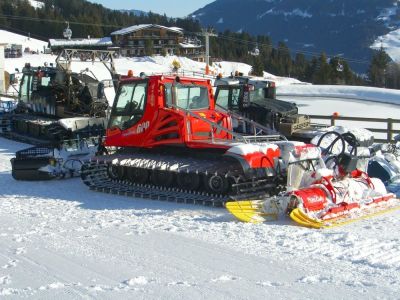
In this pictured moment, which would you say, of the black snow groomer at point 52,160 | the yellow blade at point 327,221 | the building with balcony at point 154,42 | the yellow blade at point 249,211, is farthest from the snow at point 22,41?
the yellow blade at point 327,221

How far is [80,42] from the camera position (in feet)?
239

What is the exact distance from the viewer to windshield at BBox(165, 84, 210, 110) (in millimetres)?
10336

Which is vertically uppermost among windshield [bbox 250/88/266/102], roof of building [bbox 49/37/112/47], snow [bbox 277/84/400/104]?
roof of building [bbox 49/37/112/47]

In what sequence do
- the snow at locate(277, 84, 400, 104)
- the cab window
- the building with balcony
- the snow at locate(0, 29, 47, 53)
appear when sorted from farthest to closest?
the building with balcony
the snow at locate(0, 29, 47, 53)
the snow at locate(277, 84, 400, 104)
the cab window

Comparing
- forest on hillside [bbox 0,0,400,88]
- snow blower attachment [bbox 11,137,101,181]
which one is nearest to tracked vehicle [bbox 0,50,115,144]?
snow blower attachment [bbox 11,137,101,181]

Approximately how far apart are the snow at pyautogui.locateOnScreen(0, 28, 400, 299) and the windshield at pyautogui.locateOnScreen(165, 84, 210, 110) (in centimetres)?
189

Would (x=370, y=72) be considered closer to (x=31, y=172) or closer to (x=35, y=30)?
(x=35, y=30)

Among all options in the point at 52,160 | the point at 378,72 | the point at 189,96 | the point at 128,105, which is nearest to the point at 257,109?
the point at 189,96

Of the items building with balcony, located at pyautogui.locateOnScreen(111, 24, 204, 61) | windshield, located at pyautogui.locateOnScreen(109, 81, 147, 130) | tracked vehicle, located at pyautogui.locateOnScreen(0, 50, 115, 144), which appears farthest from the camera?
building with balcony, located at pyautogui.locateOnScreen(111, 24, 204, 61)

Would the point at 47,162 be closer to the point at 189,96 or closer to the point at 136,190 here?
the point at 136,190

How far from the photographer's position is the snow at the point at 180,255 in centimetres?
560

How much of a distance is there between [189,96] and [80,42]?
212 feet

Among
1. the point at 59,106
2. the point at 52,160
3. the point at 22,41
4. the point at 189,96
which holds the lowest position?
the point at 52,160

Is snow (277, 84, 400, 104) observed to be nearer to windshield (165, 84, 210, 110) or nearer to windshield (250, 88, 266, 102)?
windshield (250, 88, 266, 102)
